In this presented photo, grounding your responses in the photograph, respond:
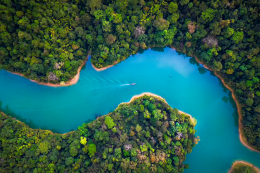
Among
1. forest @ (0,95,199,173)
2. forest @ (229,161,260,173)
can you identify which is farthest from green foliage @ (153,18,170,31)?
forest @ (229,161,260,173)

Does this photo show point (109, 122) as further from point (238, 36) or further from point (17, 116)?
point (238, 36)

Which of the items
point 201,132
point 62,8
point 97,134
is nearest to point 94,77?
point 97,134

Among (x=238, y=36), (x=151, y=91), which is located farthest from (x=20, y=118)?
(x=238, y=36)

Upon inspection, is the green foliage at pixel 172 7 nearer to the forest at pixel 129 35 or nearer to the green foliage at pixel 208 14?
the forest at pixel 129 35

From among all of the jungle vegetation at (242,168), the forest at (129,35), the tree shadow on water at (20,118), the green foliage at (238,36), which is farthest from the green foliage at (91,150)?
the green foliage at (238,36)

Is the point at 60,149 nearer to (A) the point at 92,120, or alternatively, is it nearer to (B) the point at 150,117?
(A) the point at 92,120

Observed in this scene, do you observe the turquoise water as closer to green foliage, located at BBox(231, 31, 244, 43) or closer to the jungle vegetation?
the jungle vegetation
